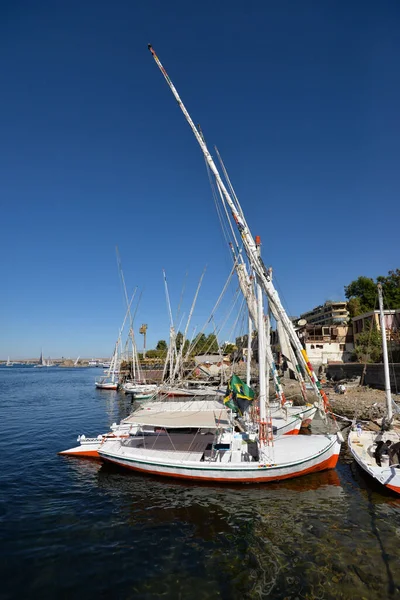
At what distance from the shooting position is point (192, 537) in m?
13.3

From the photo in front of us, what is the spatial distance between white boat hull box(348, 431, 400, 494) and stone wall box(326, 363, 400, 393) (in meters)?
24.8

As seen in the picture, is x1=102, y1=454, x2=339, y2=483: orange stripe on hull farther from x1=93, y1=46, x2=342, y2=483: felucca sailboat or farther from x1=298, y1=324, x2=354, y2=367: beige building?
x1=298, y1=324, x2=354, y2=367: beige building

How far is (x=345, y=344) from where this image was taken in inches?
3322

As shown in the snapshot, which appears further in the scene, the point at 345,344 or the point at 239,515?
the point at 345,344

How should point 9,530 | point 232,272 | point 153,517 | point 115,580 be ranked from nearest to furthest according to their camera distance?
1. point 115,580
2. point 9,530
3. point 153,517
4. point 232,272

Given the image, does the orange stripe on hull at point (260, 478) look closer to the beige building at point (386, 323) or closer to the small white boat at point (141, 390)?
the small white boat at point (141, 390)

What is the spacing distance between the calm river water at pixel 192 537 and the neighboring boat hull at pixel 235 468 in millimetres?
551

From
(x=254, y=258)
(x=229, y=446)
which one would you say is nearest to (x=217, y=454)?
(x=229, y=446)

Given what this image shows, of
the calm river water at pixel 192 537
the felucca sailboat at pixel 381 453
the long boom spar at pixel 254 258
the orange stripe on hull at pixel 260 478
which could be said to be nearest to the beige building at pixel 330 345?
the felucca sailboat at pixel 381 453

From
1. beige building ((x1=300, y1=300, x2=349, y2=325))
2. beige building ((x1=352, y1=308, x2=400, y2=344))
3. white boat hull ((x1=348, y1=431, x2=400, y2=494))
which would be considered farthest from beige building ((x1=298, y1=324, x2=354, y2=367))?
white boat hull ((x1=348, y1=431, x2=400, y2=494))

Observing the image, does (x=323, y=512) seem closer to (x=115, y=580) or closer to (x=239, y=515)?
(x=239, y=515)

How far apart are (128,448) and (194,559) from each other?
34.4 ft

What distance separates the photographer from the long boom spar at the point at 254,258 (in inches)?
913

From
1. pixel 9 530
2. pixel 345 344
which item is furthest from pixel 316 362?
pixel 9 530
